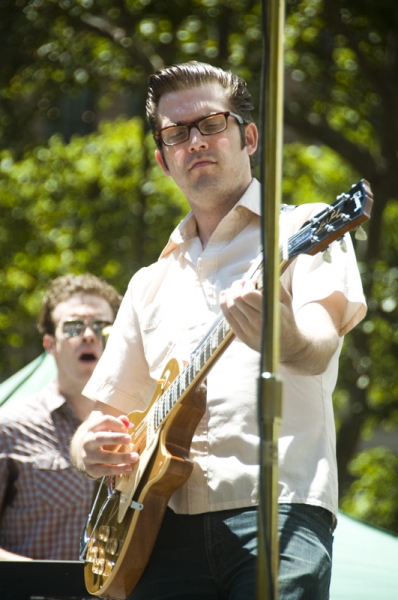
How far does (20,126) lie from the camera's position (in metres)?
7.84

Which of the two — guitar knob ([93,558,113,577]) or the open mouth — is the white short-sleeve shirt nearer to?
guitar knob ([93,558,113,577])

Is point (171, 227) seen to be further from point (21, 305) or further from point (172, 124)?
point (172, 124)

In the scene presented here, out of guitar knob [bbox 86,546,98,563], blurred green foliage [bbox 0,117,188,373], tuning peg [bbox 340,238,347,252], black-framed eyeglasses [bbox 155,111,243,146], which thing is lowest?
guitar knob [bbox 86,546,98,563]

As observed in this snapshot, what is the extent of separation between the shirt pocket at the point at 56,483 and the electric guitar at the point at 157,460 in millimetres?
1452

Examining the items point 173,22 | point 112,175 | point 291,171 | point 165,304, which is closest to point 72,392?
point 165,304

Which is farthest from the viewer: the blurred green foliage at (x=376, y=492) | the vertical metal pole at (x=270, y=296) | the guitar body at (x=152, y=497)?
the blurred green foliage at (x=376, y=492)

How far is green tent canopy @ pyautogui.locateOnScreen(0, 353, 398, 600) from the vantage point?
351 cm

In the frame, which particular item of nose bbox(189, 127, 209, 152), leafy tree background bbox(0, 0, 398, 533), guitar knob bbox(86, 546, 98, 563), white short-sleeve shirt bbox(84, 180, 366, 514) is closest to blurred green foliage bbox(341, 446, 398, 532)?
leafy tree background bbox(0, 0, 398, 533)

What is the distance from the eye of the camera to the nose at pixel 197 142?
7.51 feet

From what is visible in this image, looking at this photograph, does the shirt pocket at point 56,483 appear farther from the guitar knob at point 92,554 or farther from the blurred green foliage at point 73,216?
the blurred green foliage at point 73,216

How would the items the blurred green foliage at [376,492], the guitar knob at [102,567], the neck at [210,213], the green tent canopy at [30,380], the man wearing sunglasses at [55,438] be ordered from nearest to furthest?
the guitar knob at [102,567]
the neck at [210,213]
the man wearing sunglasses at [55,438]
the green tent canopy at [30,380]
the blurred green foliage at [376,492]

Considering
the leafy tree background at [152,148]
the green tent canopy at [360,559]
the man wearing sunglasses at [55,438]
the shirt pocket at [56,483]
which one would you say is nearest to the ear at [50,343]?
the man wearing sunglasses at [55,438]

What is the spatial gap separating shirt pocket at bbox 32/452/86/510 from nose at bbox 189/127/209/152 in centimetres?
205

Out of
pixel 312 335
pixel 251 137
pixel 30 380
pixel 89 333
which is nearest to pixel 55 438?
pixel 89 333
